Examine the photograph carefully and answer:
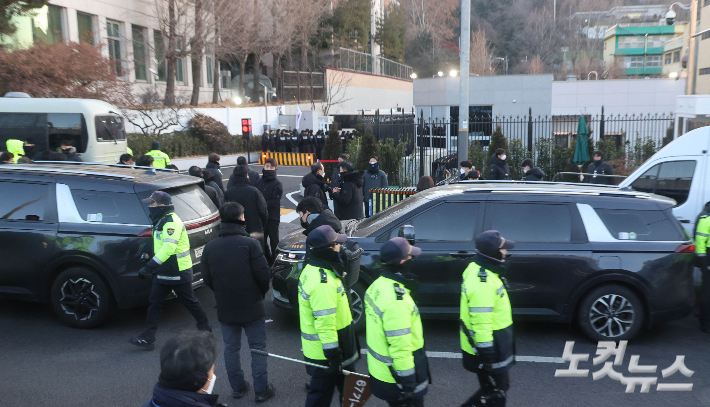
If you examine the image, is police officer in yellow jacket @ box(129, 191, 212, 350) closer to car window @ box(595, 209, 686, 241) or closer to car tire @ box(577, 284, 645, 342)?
car tire @ box(577, 284, 645, 342)

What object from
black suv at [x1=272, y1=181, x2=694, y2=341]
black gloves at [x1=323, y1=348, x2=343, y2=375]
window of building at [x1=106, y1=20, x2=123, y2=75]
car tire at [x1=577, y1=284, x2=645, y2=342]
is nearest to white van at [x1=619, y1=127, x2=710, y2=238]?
black suv at [x1=272, y1=181, x2=694, y2=341]

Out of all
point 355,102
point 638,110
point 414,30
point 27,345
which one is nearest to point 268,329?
point 27,345

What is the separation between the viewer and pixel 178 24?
32375 mm

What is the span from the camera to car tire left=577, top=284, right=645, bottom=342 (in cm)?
612

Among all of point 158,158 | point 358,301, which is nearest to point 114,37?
point 158,158

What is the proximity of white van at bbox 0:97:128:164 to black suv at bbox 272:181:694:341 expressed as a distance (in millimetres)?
13403

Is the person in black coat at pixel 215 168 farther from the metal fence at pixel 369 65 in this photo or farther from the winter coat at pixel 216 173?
the metal fence at pixel 369 65

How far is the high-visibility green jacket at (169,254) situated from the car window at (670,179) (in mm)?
6594

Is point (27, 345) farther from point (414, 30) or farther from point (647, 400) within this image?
point (414, 30)

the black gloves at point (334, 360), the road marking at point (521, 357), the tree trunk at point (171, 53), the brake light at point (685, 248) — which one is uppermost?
the tree trunk at point (171, 53)

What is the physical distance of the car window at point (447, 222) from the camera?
632 centimetres

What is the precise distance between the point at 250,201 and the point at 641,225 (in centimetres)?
528

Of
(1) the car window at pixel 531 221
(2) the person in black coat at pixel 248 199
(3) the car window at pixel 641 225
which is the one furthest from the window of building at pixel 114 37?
(3) the car window at pixel 641 225

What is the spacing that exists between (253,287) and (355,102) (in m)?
46.0
